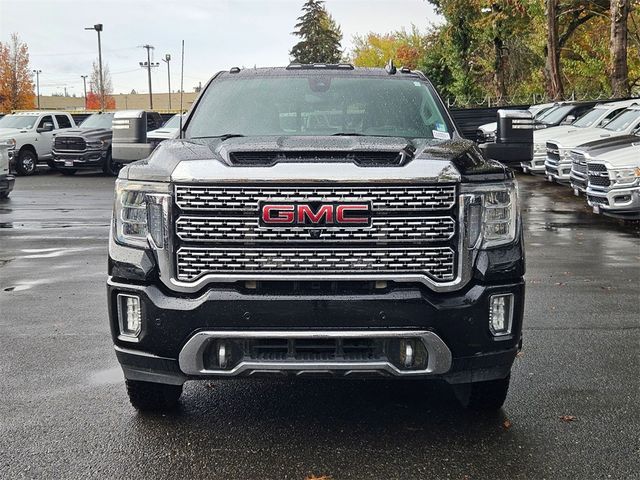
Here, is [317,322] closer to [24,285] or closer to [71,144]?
[24,285]

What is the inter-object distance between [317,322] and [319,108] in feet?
6.55

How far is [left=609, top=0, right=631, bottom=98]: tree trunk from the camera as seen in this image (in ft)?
88.5

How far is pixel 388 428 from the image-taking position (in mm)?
4598

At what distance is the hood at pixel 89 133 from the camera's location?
86.0ft

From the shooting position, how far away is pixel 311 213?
4.04m

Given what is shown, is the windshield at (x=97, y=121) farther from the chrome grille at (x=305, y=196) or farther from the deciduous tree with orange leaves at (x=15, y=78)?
the deciduous tree with orange leaves at (x=15, y=78)

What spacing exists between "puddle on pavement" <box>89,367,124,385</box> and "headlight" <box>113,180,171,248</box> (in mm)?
1495

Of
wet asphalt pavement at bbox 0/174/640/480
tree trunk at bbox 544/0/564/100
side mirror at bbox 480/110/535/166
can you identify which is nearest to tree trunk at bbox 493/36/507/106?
tree trunk at bbox 544/0/564/100

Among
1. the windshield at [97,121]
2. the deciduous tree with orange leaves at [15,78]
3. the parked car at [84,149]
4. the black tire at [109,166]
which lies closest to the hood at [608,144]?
the parked car at [84,149]

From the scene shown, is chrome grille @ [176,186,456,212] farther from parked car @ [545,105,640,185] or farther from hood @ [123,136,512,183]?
parked car @ [545,105,640,185]

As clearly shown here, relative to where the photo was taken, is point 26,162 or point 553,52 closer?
point 26,162

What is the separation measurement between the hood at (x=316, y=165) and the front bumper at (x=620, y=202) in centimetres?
920

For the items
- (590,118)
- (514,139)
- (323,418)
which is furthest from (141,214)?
(590,118)

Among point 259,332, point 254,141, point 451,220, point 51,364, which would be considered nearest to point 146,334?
point 259,332
